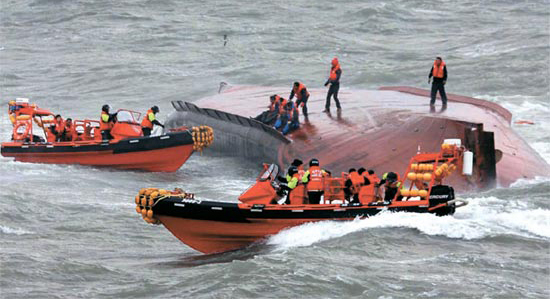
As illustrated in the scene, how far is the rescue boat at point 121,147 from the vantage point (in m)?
25.6

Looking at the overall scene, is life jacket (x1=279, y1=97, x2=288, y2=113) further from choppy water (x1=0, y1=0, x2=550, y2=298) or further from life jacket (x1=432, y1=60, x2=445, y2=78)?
life jacket (x1=432, y1=60, x2=445, y2=78)

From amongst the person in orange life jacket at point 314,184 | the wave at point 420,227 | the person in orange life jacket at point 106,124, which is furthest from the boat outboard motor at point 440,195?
the person in orange life jacket at point 106,124

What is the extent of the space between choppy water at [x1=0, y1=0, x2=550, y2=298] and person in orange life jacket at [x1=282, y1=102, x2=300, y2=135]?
149 centimetres

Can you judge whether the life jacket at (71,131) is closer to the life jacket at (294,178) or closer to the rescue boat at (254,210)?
the rescue boat at (254,210)

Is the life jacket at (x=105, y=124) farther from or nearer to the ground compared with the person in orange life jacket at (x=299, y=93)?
nearer to the ground

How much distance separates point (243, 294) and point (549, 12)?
38.9 meters

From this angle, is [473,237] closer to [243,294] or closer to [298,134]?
[243,294]

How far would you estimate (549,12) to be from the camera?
4950 cm

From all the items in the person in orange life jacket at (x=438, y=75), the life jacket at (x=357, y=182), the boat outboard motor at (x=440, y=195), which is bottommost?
the boat outboard motor at (x=440, y=195)

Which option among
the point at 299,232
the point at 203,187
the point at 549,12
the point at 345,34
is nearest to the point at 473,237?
the point at 299,232

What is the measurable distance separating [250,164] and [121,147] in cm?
333

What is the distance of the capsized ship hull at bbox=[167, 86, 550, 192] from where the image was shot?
2205cm

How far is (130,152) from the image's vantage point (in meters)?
25.8

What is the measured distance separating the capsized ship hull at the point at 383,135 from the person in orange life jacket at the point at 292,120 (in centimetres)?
22
